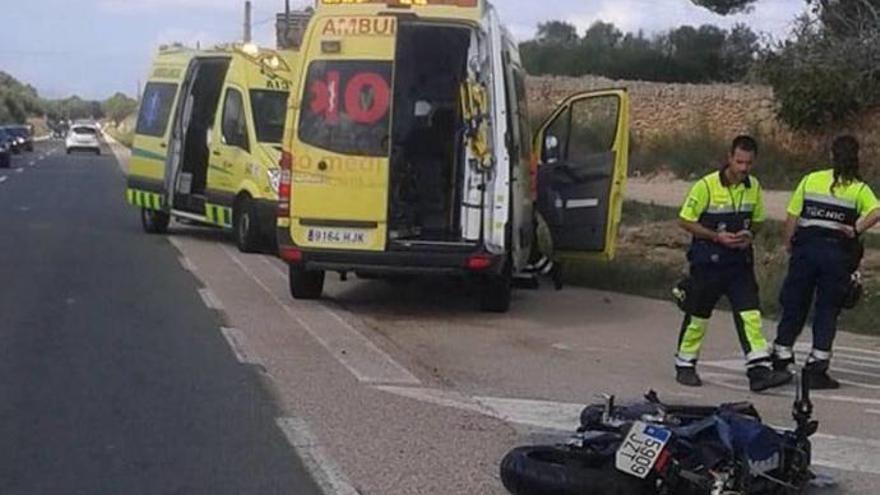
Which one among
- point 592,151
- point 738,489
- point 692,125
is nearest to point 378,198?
point 592,151

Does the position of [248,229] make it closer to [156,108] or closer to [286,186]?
[156,108]

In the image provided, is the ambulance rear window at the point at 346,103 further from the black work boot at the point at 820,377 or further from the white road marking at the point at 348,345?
the black work boot at the point at 820,377

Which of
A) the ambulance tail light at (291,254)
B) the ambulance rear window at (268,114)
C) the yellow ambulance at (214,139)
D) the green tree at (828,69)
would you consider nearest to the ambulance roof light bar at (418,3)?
the ambulance tail light at (291,254)

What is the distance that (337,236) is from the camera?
13.7 metres

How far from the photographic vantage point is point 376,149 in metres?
13.9

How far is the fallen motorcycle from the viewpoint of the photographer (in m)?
6.79

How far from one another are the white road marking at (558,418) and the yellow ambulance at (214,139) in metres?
9.47

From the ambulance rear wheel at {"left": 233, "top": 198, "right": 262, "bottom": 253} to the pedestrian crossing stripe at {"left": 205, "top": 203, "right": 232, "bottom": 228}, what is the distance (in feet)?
1.34

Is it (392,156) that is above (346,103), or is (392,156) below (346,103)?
below

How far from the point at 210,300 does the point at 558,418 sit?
5.90 meters

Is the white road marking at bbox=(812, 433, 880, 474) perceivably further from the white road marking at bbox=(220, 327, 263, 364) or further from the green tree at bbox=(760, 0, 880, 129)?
the green tree at bbox=(760, 0, 880, 129)

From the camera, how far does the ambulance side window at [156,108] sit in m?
21.9

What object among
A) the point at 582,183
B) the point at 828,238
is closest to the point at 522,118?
the point at 582,183

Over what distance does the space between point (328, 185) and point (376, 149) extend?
521mm
